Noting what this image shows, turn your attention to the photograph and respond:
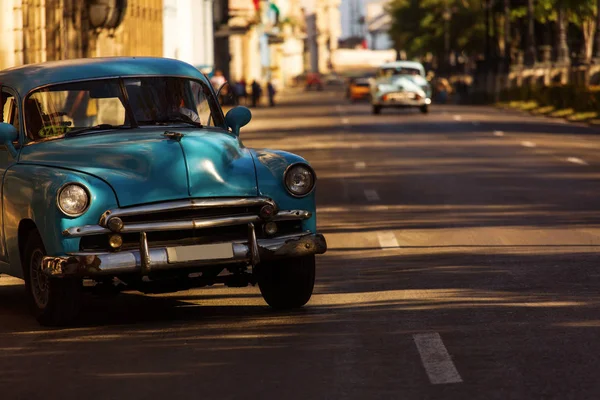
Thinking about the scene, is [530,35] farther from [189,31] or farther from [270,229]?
[270,229]

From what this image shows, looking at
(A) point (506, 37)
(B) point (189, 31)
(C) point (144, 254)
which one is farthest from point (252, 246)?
(A) point (506, 37)

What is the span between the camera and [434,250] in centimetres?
1447

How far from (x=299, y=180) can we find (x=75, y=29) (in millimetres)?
32091

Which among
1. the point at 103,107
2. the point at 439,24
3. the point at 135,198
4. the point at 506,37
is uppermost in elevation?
the point at 439,24

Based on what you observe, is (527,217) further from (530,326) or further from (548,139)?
(548,139)

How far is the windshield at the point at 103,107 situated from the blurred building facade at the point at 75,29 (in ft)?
73.5

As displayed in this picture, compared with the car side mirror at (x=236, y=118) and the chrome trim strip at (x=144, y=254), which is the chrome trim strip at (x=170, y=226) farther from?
the car side mirror at (x=236, y=118)

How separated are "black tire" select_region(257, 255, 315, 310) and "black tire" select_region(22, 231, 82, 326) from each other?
1312mm

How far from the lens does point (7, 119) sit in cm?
1172

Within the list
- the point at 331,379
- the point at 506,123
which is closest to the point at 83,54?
the point at 506,123

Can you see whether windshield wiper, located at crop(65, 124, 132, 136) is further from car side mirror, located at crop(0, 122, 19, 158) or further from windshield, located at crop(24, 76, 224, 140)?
car side mirror, located at crop(0, 122, 19, 158)

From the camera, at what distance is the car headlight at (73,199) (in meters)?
9.95

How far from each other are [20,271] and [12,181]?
61 cm

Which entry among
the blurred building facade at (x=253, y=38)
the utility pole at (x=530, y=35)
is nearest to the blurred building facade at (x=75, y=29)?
the utility pole at (x=530, y=35)
